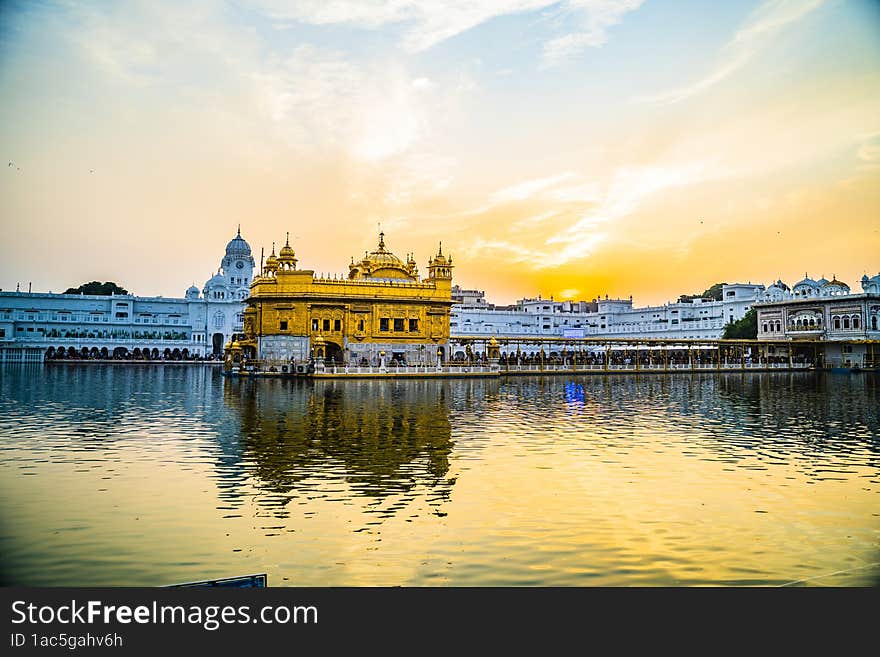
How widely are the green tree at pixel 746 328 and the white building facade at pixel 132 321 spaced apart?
63501mm

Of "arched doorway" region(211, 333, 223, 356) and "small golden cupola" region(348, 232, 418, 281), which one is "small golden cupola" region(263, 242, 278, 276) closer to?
"small golden cupola" region(348, 232, 418, 281)

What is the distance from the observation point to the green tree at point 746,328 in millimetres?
82188

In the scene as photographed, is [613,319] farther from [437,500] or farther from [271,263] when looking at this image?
[437,500]

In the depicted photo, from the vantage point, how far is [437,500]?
32.1ft

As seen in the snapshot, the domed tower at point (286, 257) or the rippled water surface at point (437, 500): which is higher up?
the domed tower at point (286, 257)

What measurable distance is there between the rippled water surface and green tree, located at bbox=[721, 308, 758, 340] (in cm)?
6721

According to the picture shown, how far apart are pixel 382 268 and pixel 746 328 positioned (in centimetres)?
5136

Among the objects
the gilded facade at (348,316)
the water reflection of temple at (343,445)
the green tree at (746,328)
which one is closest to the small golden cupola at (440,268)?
the gilded facade at (348,316)

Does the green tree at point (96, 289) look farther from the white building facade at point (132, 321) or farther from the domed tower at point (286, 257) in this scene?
the domed tower at point (286, 257)

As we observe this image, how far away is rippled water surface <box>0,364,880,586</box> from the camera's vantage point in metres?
7.05

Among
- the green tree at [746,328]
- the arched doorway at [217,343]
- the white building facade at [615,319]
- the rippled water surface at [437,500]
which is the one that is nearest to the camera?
the rippled water surface at [437,500]

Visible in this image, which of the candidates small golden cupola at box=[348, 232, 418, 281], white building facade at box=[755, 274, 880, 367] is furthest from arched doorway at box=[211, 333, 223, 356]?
white building facade at box=[755, 274, 880, 367]
